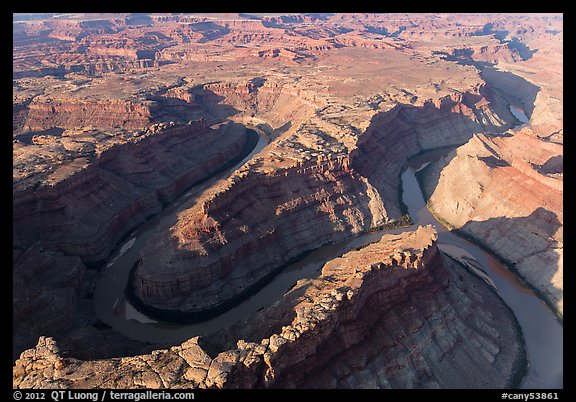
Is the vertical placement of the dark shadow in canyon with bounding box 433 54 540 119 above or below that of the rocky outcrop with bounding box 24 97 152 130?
above

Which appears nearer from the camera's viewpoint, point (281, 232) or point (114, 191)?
point (281, 232)

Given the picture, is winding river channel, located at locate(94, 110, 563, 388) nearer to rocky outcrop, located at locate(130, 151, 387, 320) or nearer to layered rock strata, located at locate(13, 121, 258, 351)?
rocky outcrop, located at locate(130, 151, 387, 320)

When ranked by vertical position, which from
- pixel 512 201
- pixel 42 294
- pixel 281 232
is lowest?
pixel 42 294

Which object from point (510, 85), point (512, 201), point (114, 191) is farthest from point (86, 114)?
point (510, 85)

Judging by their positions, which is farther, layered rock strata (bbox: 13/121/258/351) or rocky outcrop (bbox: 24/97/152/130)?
rocky outcrop (bbox: 24/97/152/130)

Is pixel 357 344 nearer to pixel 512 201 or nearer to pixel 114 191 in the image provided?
pixel 512 201

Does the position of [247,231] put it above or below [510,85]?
below

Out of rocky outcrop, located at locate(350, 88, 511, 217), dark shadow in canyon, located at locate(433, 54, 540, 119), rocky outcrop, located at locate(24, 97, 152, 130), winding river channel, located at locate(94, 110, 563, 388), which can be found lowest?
winding river channel, located at locate(94, 110, 563, 388)

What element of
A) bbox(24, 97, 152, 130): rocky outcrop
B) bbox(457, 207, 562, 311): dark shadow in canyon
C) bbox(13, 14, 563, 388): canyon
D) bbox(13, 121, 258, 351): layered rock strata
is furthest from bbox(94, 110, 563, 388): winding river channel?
bbox(24, 97, 152, 130): rocky outcrop
